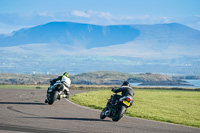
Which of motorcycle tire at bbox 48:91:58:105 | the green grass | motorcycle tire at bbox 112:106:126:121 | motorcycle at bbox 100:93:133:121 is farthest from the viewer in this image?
motorcycle tire at bbox 48:91:58:105

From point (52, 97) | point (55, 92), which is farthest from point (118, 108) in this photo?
point (55, 92)

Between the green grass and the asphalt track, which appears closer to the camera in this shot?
the asphalt track

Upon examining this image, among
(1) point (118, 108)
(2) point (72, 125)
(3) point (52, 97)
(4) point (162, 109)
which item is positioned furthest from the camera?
(4) point (162, 109)

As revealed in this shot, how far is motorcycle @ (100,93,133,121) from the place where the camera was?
18533 mm

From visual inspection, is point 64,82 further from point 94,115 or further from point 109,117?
point 109,117

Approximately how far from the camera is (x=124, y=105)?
18.7 m

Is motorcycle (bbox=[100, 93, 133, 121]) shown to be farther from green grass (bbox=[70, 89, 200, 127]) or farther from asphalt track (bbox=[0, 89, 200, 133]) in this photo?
green grass (bbox=[70, 89, 200, 127])

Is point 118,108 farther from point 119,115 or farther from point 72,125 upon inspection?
point 72,125

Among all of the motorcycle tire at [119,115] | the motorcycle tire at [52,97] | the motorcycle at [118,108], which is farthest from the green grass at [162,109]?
the motorcycle tire at [119,115]

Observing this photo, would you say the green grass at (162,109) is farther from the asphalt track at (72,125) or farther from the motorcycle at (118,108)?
the motorcycle at (118,108)

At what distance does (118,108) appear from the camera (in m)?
19.0

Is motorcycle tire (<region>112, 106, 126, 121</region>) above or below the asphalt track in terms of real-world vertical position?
above

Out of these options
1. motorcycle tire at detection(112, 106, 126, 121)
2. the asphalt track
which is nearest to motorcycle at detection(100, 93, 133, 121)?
motorcycle tire at detection(112, 106, 126, 121)

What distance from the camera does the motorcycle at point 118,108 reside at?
1853 centimetres
